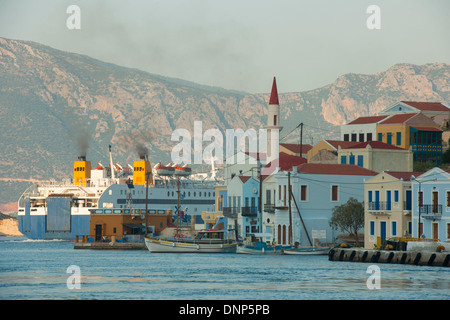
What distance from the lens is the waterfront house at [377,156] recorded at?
342 feet

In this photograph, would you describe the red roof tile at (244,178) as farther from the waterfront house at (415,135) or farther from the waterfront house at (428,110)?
the waterfront house at (428,110)

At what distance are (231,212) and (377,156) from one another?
687 inches

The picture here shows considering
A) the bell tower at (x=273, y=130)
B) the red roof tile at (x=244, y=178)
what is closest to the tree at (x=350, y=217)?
the red roof tile at (x=244, y=178)

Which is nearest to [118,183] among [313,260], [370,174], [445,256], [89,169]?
[89,169]

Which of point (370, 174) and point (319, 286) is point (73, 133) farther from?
point (319, 286)

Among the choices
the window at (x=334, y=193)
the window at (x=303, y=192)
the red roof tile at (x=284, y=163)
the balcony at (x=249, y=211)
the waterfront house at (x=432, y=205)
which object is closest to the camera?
the waterfront house at (x=432, y=205)

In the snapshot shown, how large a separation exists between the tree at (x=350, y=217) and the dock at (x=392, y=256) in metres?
10.6

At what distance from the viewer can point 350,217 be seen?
294 feet

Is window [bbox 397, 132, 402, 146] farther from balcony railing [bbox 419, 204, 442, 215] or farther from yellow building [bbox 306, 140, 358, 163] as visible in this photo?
balcony railing [bbox 419, 204, 442, 215]

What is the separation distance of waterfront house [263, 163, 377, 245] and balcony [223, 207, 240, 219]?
11618 mm

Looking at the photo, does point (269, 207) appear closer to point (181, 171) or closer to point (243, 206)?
point (243, 206)

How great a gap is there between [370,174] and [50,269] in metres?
36.4

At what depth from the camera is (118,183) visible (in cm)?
18300

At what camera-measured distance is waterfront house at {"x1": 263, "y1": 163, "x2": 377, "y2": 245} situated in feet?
307
